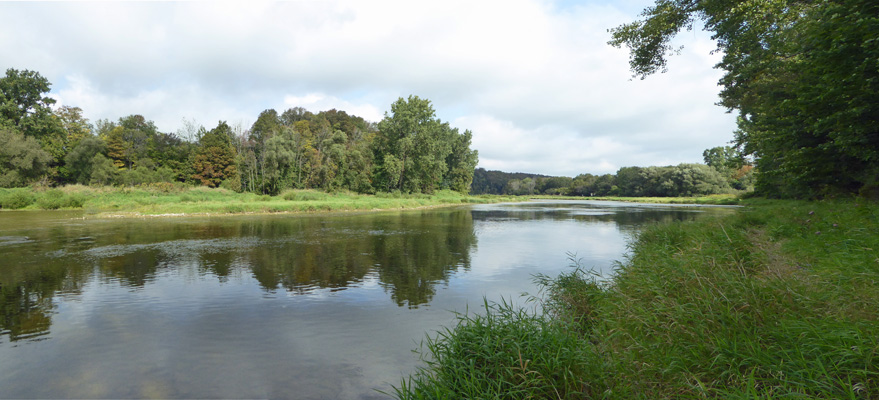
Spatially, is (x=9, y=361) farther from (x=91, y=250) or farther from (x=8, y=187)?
(x=8, y=187)

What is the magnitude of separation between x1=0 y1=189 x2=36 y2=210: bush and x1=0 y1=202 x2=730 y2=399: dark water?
2409 cm

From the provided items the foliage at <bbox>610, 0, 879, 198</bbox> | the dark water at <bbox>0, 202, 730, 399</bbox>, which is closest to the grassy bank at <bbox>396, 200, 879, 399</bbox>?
the dark water at <bbox>0, 202, 730, 399</bbox>

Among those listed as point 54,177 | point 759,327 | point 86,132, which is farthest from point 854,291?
point 86,132

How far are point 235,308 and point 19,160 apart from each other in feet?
180

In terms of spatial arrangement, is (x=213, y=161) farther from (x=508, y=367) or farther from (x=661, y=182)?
(x=661, y=182)

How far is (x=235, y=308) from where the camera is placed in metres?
7.79

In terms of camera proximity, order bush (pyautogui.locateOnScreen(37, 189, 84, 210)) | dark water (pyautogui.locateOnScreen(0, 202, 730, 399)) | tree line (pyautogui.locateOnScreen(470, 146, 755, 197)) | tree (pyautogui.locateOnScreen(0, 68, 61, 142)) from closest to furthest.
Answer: dark water (pyautogui.locateOnScreen(0, 202, 730, 399)) → bush (pyautogui.locateOnScreen(37, 189, 84, 210)) → tree (pyautogui.locateOnScreen(0, 68, 61, 142)) → tree line (pyautogui.locateOnScreen(470, 146, 755, 197))

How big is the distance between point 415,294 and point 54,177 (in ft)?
229

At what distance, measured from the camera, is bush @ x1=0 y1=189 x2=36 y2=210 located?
32219 millimetres

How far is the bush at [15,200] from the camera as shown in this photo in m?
32.2

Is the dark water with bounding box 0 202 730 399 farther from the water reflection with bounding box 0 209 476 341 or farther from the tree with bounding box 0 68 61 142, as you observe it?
the tree with bounding box 0 68 61 142

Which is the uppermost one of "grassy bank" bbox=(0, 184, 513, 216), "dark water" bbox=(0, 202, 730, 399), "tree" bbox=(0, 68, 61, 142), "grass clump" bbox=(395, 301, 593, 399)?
"tree" bbox=(0, 68, 61, 142)

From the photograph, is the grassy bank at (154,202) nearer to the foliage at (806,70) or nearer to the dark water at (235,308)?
the dark water at (235,308)

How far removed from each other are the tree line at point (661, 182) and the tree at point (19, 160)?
92.8 metres
